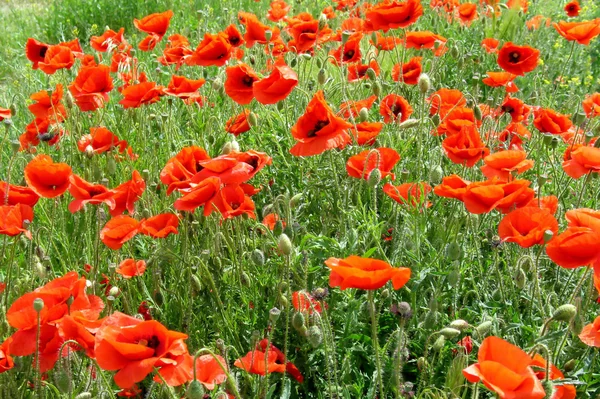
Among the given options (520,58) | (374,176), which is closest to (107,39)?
(520,58)

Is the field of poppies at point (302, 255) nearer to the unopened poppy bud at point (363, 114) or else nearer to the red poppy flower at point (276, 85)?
the red poppy flower at point (276, 85)

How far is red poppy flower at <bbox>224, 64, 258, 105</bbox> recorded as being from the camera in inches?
98.8

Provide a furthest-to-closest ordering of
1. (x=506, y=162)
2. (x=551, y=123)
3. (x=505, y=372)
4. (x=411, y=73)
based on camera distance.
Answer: (x=411, y=73)
(x=551, y=123)
(x=506, y=162)
(x=505, y=372)

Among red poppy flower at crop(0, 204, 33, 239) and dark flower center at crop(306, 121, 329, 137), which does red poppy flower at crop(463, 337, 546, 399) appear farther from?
red poppy flower at crop(0, 204, 33, 239)

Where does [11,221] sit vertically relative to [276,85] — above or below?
below

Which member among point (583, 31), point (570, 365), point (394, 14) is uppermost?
point (394, 14)

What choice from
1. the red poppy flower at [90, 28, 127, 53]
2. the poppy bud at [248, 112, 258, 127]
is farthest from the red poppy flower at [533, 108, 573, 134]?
the red poppy flower at [90, 28, 127, 53]

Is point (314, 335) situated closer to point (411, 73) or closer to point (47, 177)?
point (47, 177)

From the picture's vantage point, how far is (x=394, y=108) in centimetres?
282

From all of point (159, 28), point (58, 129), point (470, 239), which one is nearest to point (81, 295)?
point (470, 239)

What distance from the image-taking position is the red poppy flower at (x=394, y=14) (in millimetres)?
2832

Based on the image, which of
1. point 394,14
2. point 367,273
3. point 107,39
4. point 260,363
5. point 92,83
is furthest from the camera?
point 107,39

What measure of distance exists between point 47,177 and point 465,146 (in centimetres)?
120

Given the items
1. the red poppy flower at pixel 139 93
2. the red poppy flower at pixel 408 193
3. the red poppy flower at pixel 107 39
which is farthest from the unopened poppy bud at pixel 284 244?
the red poppy flower at pixel 107 39
